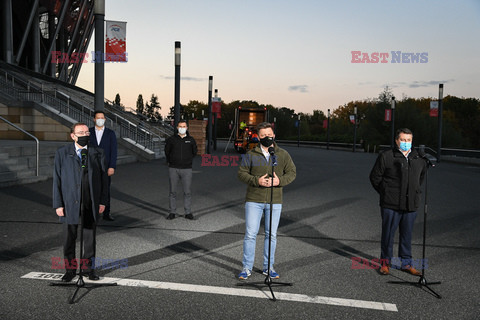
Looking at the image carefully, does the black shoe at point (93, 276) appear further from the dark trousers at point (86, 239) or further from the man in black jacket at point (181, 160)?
the man in black jacket at point (181, 160)

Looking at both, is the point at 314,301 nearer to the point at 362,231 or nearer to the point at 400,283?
the point at 400,283

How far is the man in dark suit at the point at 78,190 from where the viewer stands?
4.69 meters

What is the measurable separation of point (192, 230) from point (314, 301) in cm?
352

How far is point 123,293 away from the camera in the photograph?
449 centimetres

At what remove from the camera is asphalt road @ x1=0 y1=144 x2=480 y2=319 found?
4133mm

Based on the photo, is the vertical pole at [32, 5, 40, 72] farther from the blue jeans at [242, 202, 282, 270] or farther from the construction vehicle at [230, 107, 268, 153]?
the blue jeans at [242, 202, 282, 270]

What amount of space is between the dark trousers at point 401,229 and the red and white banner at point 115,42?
805 cm

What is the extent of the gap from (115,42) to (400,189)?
853cm

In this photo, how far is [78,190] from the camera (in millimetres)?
4738

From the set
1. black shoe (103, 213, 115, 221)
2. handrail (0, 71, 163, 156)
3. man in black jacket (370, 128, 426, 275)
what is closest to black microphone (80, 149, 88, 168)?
man in black jacket (370, 128, 426, 275)

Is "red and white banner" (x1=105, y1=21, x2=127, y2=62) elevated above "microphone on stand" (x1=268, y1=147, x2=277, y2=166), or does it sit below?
above

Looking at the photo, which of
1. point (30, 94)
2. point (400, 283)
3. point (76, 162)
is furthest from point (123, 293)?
point (30, 94)

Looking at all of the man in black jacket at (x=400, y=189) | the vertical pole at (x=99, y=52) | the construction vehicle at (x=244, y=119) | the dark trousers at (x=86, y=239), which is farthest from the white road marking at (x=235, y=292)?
the construction vehicle at (x=244, y=119)

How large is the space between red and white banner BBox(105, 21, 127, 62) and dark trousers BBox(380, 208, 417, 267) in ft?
26.4
